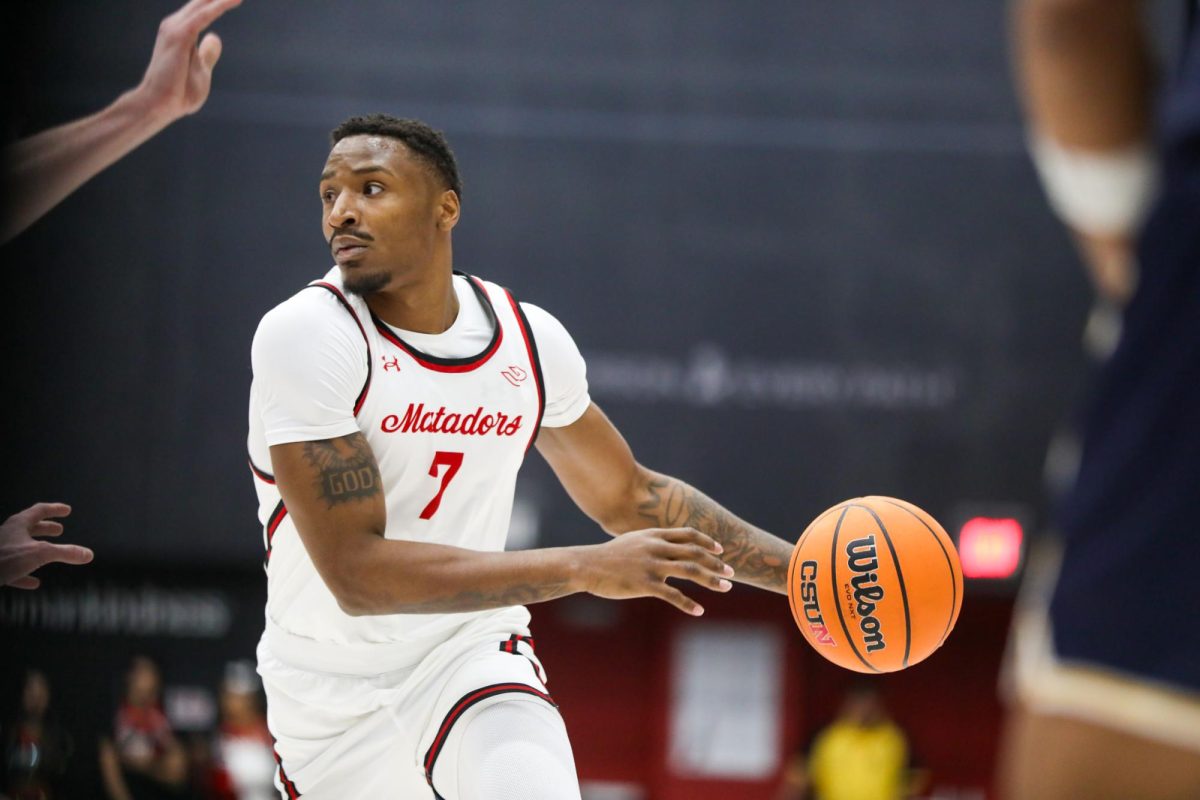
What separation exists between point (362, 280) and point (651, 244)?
6.55 metres

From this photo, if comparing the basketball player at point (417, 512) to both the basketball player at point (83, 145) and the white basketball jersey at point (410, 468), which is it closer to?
the white basketball jersey at point (410, 468)

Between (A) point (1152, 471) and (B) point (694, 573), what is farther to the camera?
(B) point (694, 573)

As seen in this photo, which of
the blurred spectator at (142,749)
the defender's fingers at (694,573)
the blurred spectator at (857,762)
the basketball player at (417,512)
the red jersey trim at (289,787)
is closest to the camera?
the defender's fingers at (694,573)

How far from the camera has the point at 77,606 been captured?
1148 cm

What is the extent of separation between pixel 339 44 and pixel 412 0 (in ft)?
1.89

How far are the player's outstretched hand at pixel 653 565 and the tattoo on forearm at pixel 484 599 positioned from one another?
0.47ft

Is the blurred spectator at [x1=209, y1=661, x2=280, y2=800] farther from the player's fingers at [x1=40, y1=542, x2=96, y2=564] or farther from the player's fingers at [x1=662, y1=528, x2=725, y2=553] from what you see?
the player's fingers at [x1=662, y1=528, x2=725, y2=553]

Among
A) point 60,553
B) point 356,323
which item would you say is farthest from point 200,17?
point 60,553

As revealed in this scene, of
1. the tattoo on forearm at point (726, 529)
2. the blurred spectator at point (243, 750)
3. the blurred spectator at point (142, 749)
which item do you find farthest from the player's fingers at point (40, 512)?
the blurred spectator at point (142, 749)

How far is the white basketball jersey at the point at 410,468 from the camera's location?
12.8 ft

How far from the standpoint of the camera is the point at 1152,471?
1818mm

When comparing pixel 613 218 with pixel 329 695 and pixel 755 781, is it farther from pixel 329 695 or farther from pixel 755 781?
pixel 329 695

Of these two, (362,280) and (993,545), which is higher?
(362,280)

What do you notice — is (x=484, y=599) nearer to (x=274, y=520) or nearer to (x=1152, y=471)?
(x=274, y=520)
